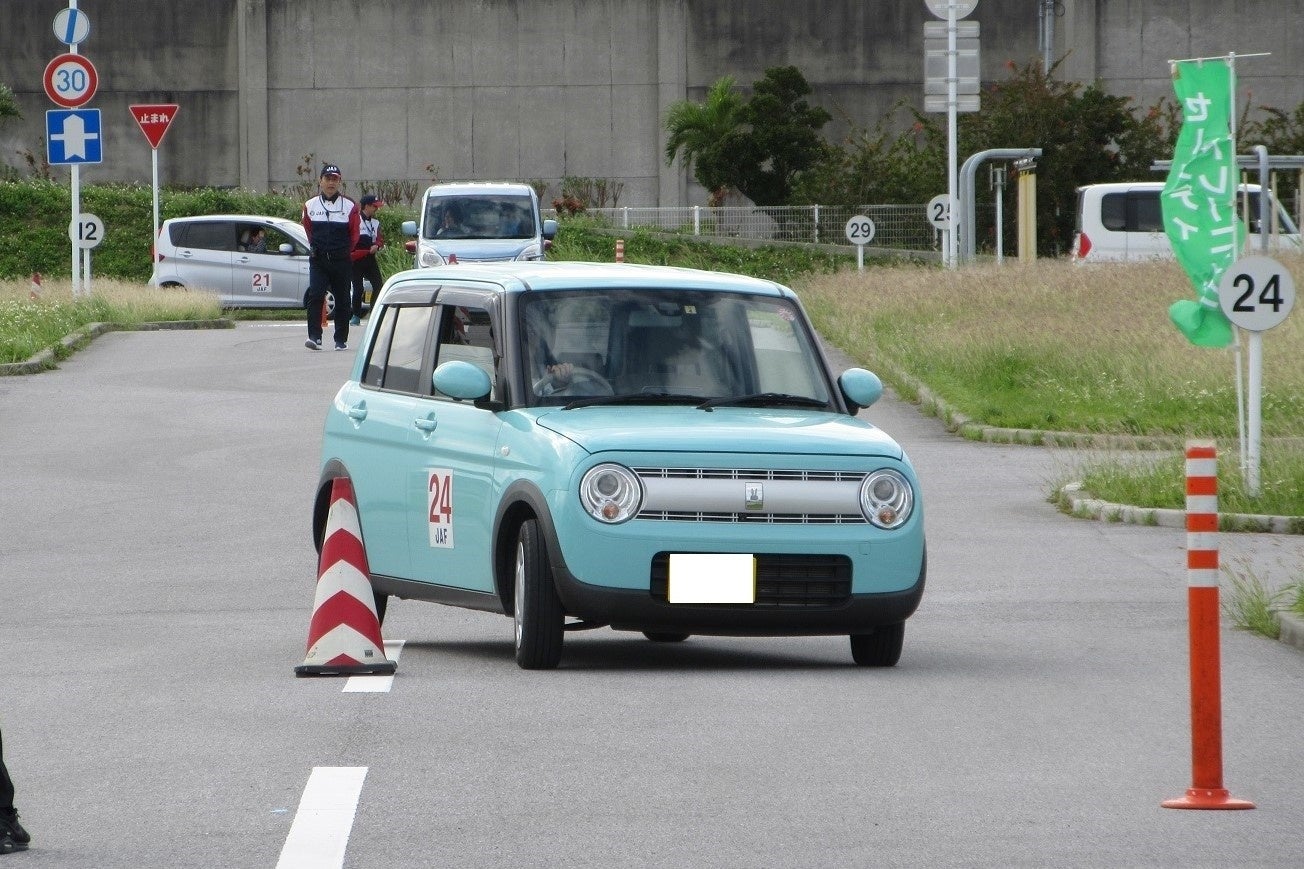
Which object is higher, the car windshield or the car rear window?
the car rear window

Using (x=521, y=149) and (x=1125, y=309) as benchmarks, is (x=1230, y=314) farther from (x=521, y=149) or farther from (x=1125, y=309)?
(x=521, y=149)

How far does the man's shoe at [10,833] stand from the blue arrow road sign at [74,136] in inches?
1026

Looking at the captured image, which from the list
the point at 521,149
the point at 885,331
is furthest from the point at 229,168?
the point at 885,331

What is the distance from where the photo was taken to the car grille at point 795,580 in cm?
906

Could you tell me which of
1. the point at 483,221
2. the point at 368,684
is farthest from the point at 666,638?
the point at 483,221

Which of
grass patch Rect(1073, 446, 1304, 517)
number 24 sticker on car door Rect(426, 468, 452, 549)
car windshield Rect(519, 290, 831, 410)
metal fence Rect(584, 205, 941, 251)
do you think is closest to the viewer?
car windshield Rect(519, 290, 831, 410)

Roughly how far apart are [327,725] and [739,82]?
163 feet

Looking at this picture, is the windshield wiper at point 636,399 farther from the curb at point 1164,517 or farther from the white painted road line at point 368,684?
the curb at point 1164,517

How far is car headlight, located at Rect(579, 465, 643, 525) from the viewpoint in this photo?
9.03 m

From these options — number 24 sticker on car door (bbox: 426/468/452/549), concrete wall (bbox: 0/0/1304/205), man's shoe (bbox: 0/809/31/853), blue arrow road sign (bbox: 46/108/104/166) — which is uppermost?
concrete wall (bbox: 0/0/1304/205)

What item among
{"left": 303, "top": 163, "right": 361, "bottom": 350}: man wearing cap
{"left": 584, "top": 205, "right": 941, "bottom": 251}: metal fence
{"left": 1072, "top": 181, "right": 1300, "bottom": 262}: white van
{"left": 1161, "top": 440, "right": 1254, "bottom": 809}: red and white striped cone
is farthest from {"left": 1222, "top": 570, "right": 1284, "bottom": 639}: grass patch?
{"left": 584, "top": 205, "right": 941, "bottom": 251}: metal fence

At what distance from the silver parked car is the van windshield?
7.19m

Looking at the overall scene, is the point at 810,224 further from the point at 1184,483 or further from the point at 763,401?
the point at 763,401

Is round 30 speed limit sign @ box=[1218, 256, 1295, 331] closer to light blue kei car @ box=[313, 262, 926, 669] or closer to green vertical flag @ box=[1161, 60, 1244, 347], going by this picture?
green vertical flag @ box=[1161, 60, 1244, 347]
